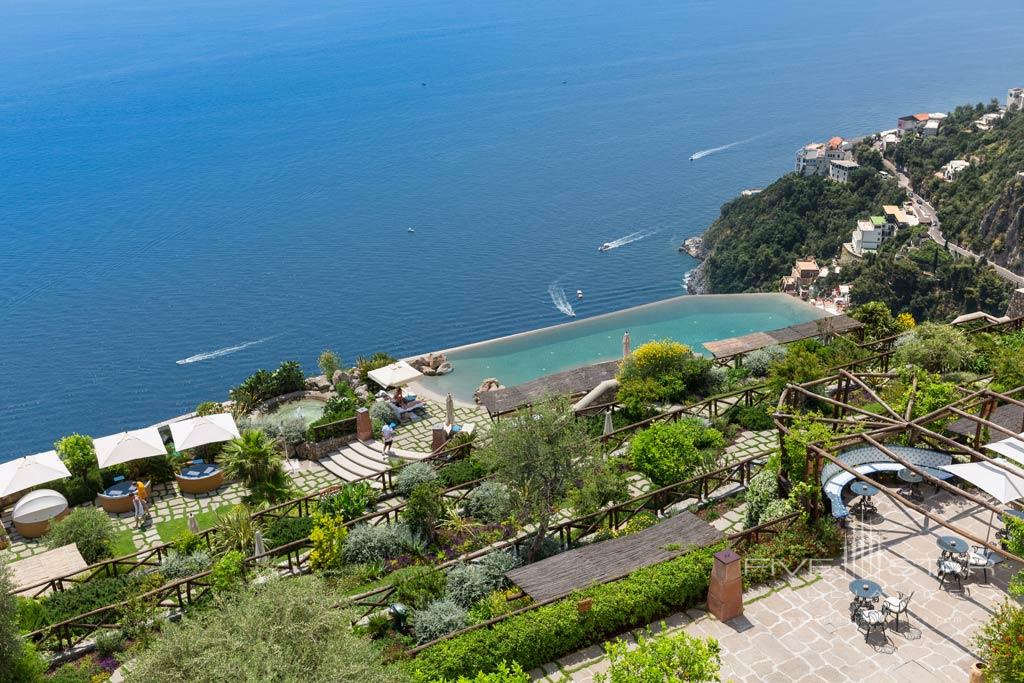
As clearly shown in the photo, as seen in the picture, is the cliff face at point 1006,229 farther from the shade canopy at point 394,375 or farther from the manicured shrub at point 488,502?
the manicured shrub at point 488,502

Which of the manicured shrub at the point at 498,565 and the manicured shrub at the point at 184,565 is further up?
the manicured shrub at the point at 498,565

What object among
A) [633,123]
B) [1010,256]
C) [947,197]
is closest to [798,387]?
[1010,256]

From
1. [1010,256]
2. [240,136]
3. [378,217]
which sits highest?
[240,136]

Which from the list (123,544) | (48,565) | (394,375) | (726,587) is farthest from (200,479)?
(726,587)

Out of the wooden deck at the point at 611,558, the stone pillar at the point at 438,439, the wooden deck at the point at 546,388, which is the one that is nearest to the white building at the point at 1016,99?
the wooden deck at the point at 546,388

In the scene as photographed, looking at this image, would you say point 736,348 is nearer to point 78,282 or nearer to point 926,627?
point 926,627

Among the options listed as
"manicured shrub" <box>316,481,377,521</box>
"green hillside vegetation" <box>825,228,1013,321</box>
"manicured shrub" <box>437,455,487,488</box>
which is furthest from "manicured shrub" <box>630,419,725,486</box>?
"green hillside vegetation" <box>825,228,1013,321</box>

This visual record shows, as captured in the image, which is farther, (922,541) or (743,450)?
(743,450)
